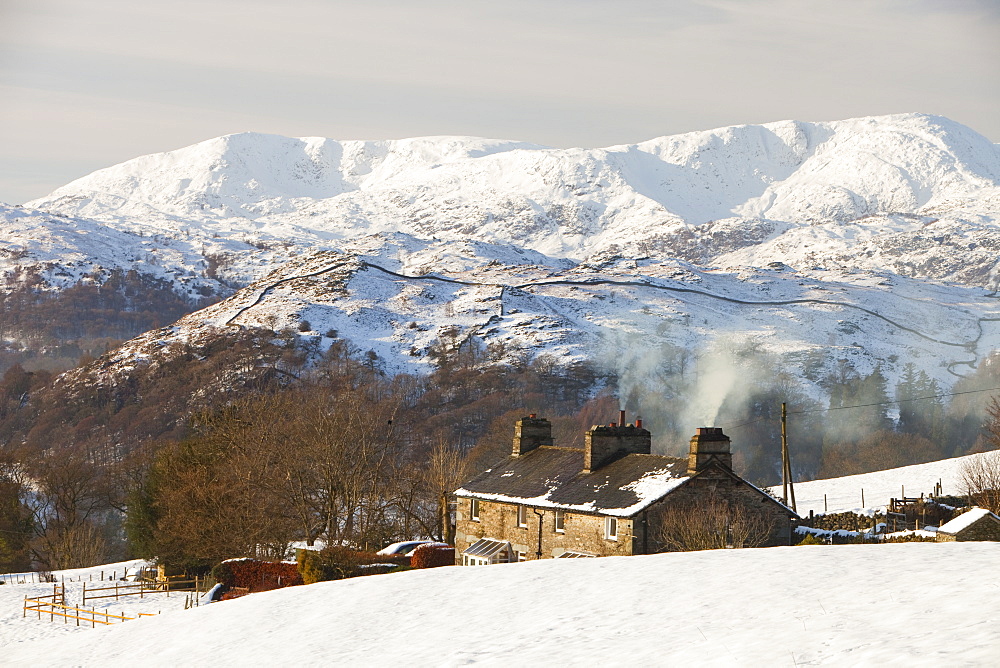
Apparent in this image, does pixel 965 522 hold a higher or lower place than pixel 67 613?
higher

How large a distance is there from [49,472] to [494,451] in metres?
40.2

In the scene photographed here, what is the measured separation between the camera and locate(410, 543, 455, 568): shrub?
159 feet

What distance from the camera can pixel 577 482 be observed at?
42.5m

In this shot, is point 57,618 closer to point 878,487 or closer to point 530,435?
point 530,435

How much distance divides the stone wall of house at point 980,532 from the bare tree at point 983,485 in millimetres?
13989

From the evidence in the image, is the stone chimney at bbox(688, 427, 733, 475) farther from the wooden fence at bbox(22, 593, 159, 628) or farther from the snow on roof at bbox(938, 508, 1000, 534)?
the wooden fence at bbox(22, 593, 159, 628)

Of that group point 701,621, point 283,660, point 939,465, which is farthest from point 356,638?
point 939,465

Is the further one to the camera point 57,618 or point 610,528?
point 57,618

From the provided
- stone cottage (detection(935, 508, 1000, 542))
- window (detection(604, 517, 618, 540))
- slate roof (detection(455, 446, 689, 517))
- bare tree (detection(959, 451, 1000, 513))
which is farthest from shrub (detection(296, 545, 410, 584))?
bare tree (detection(959, 451, 1000, 513))

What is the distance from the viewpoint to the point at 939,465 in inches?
3260

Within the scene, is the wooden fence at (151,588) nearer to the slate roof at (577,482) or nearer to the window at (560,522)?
the slate roof at (577,482)

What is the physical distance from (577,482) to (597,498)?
2.16m

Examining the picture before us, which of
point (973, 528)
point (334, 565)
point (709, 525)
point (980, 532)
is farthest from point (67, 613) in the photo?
point (980, 532)

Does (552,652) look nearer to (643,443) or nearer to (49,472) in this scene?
(643,443)
